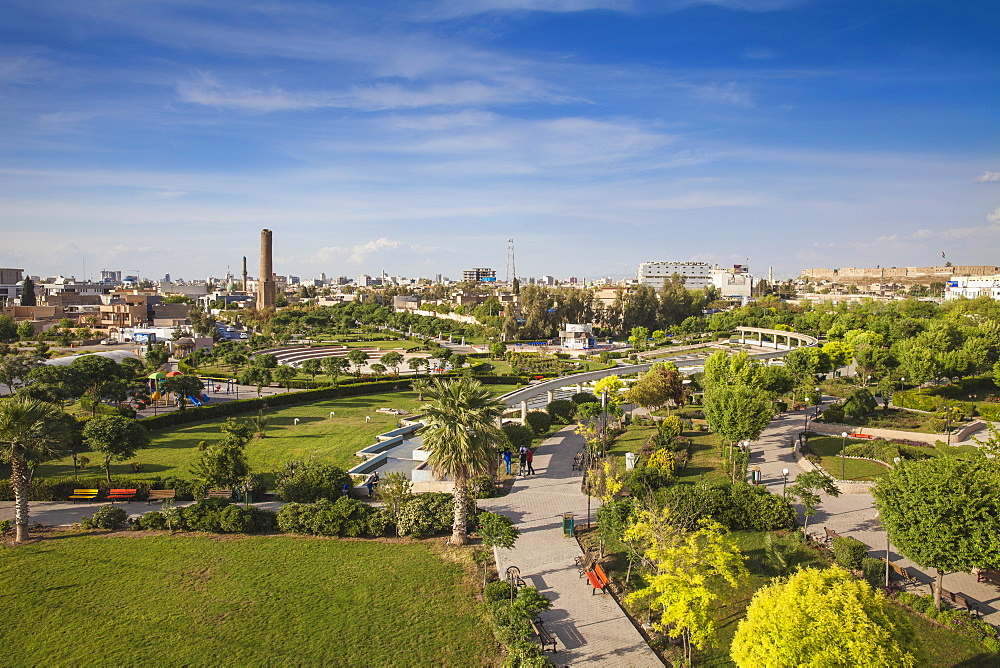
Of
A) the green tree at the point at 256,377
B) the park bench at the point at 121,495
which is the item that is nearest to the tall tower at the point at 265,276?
the green tree at the point at 256,377

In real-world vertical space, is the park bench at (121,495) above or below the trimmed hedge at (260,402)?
below

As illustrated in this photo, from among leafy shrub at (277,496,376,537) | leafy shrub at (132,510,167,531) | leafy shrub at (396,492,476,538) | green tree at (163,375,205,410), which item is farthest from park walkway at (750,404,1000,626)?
green tree at (163,375,205,410)

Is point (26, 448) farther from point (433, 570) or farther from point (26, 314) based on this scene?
point (26, 314)

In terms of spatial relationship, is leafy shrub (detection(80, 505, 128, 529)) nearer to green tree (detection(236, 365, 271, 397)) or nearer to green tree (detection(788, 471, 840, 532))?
green tree (detection(788, 471, 840, 532))

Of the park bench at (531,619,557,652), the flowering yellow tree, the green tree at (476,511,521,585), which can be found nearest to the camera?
the flowering yellow tree

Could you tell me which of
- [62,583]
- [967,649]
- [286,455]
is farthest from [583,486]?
[62,583]

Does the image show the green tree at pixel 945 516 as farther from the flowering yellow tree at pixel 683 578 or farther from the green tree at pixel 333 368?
the green tree at pixel 333 368
